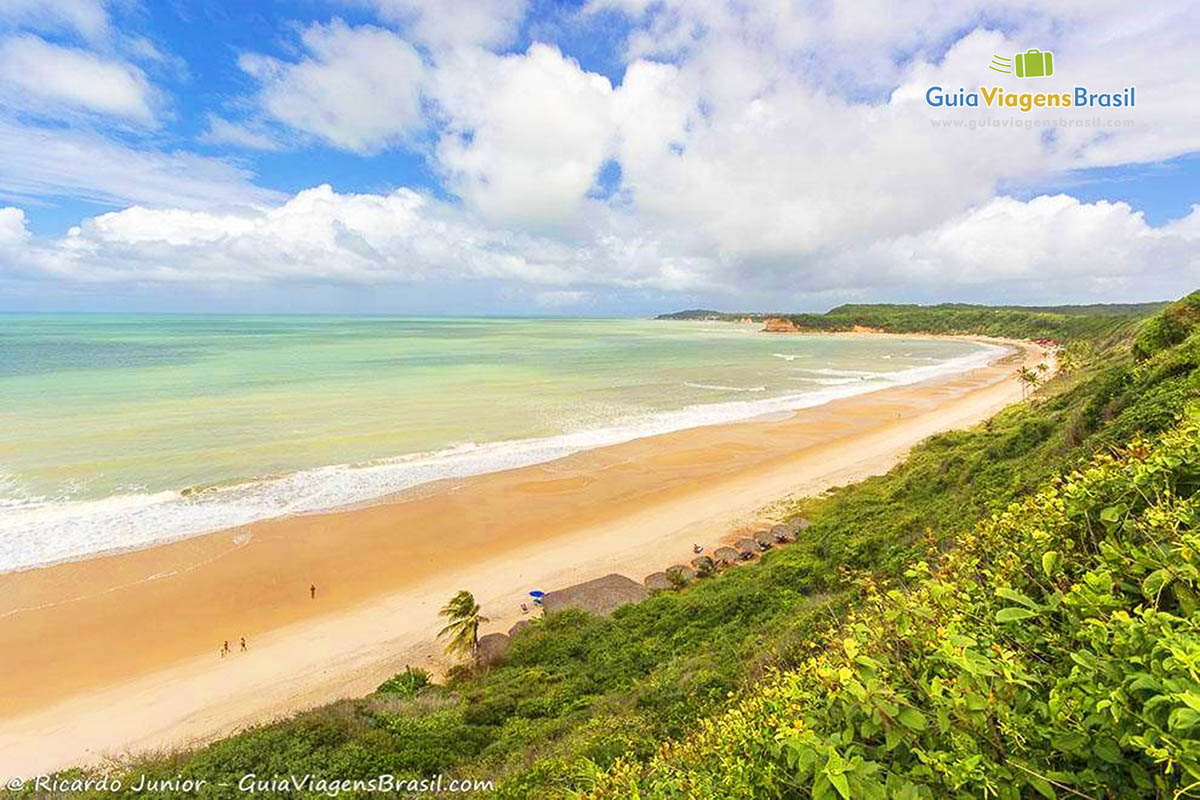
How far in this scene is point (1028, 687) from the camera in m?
2.50

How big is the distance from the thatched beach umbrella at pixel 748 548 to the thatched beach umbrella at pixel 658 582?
324 cm

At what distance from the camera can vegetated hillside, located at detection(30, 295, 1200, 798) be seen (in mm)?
2648

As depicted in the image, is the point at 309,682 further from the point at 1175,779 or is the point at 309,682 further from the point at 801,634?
the point at 1175,779

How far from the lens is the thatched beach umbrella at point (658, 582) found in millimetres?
16469

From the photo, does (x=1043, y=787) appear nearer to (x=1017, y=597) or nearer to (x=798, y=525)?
(x=1017, y=597)

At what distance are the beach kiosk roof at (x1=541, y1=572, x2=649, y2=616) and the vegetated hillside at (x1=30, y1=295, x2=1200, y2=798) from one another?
2.19ft

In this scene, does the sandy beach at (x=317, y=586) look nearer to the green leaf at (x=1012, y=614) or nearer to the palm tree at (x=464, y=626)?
the palm tree at (x=464, y=626)

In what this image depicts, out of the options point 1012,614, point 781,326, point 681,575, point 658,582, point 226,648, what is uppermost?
point 781,326

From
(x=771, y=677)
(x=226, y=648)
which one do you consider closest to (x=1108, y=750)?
(x=771, y=677)

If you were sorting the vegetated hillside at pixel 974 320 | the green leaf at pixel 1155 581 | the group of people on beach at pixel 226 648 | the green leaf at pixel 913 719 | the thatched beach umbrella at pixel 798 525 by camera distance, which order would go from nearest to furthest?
the green leaf at pixel 913 719 → the green leaf at pixel 1155 581 → the group of people on beach at pixel 226 648 → the thatched beach umbrella at pixel 798 525 → the vegetated hillside at pixel 974 320

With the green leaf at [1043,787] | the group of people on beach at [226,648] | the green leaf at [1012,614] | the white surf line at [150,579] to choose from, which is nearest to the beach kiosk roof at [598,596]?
the group of people on beach at [226,648]

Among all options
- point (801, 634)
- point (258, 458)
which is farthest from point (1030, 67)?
point (258, 458)

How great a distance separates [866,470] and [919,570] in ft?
88.4

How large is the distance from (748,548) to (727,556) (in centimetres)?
92
